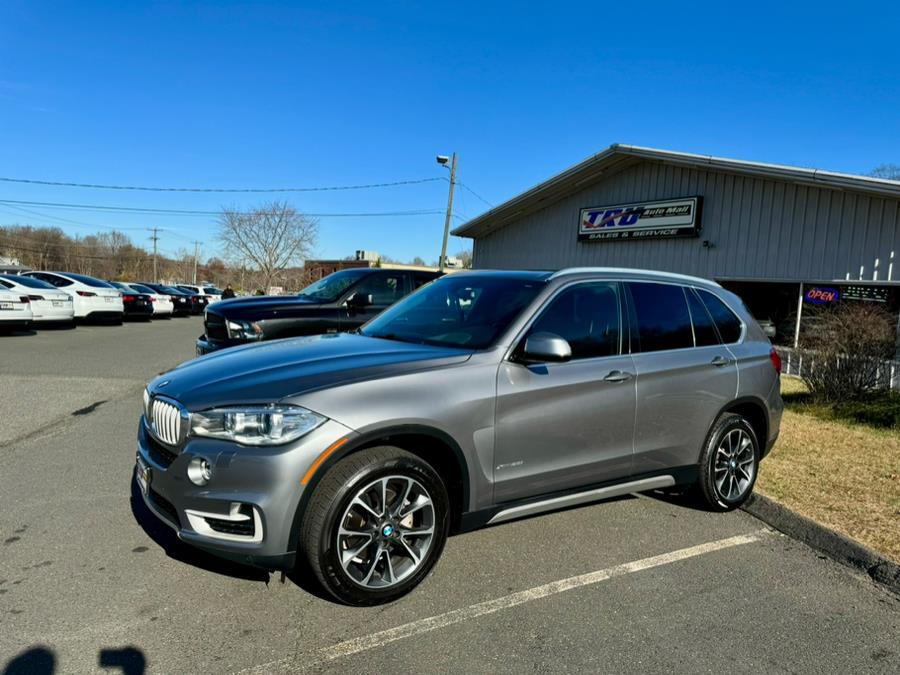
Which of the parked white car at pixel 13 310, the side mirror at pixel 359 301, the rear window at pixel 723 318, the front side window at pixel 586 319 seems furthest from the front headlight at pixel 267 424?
the parked white car at pixel 13 310

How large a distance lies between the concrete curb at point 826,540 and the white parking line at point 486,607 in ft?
1.16

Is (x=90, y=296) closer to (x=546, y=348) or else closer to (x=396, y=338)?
(x=396, y=338)

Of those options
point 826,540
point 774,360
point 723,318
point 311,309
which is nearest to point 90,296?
point 311,309

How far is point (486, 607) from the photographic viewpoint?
309 centimetres

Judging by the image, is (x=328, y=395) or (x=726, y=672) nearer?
(x=726, y=672)

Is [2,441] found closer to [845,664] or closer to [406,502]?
[406,502]

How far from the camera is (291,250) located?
52250 millimetres

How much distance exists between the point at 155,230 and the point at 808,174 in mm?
92409

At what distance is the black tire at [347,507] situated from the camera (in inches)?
111

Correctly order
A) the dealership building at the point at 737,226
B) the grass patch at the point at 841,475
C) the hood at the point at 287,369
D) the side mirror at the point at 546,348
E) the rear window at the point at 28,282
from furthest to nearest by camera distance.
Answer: the rear window at the point at 28,282 → the dealership building at the point at 737,226 → the grass patch at the point at 841,475 → the side mirror at the point at 546,348 → the hood at the point at 287,369

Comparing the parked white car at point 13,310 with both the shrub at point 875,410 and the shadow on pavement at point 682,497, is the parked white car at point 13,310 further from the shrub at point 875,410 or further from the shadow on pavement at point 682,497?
the shrub at point 875,410

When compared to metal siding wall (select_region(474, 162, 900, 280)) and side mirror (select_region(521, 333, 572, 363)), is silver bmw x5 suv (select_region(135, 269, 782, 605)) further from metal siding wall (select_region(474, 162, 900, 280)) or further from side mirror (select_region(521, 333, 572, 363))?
metal siding wall (select_region(474, 162, 900, 280))

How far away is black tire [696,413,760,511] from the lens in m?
4.34

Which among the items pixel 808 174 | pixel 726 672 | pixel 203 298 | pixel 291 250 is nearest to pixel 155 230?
pixel 291 250
